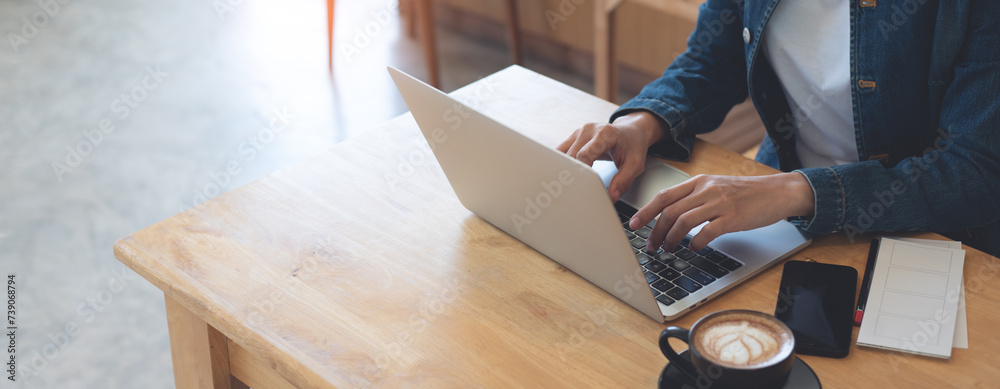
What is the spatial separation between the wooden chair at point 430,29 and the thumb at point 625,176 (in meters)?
1.81

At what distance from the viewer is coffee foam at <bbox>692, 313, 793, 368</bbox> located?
0.70 m

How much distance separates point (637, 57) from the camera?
307cm

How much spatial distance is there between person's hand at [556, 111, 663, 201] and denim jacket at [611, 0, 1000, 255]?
0.04 metres

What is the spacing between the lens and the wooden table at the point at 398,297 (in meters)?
0.81

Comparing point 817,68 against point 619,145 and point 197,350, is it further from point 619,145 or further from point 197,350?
point 197,350

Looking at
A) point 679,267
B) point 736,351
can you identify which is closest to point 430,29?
point 679,267

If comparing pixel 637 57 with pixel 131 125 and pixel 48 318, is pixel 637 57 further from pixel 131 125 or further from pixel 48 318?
pixel 48 318

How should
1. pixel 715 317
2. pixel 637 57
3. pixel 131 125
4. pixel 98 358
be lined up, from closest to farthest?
pixel 715 317, pixel 98 358, pixel 131 125, pixel 637 57

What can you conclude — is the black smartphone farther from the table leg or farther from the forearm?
the table leg

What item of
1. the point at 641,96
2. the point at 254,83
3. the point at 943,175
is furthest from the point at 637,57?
the point at 943,175

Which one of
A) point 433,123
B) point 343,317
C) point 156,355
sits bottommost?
point 156,355

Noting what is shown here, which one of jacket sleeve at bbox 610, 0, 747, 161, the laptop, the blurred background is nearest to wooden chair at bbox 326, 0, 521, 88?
the blurred background

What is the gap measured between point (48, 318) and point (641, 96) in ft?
5.05

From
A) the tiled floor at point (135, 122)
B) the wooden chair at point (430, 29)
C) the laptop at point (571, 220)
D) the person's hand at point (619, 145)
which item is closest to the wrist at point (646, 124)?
the person's hand at point (619, 145)
